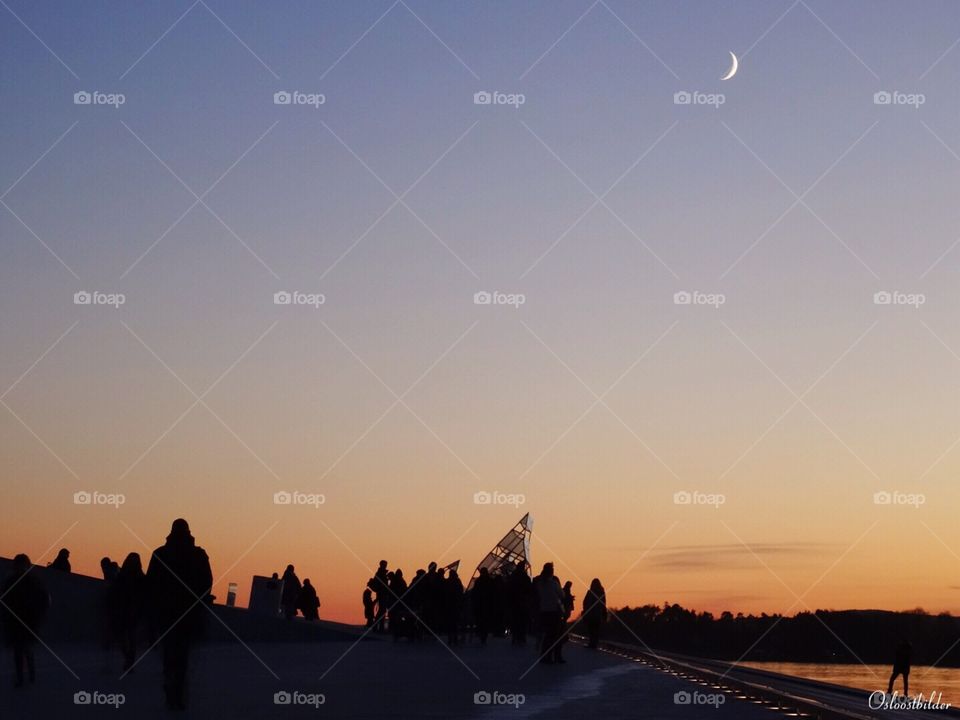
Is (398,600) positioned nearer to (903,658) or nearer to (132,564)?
(132,564)

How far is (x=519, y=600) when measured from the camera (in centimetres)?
3562

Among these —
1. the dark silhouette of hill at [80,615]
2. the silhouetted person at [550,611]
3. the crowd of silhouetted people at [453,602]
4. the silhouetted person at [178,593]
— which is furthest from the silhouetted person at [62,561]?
the silhouetted person at [178,593]

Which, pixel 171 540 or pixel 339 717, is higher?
pixel 171 540

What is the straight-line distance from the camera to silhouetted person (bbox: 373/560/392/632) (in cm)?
3674

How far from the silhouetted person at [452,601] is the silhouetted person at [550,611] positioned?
26.3ft

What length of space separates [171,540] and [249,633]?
22.7 meters

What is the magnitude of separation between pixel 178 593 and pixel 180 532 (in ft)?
2.32

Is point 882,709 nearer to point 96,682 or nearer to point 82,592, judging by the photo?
point 96,682

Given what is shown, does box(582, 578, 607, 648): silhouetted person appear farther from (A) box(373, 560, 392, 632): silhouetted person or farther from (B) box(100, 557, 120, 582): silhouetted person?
(B) box(100, 557, 120, 582): silhouetted person

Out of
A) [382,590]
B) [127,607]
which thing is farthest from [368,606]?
[127,607]

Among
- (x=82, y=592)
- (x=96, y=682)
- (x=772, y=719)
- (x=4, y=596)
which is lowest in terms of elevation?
(x=772, y=719)

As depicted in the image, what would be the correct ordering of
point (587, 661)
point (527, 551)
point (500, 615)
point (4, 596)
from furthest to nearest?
1. point (527, 551)
2. point (500, 615)
3. point (587, 661)
4. point (4, 596)

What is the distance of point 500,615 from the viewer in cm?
3991

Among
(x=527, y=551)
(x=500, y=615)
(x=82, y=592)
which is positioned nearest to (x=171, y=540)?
(x=82, y=592)
